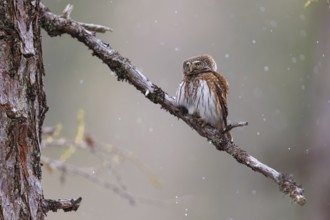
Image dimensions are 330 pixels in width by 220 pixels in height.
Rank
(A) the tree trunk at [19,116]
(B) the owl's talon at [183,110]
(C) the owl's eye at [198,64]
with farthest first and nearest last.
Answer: (C) the owl's eye at [198,64], (B) the owl's talon at [183,110], (A) the tree trunk at [19,116]

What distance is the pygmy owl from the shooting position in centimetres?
343

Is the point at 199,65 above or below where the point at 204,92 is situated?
above

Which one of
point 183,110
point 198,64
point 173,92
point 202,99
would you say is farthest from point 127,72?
point 173,92

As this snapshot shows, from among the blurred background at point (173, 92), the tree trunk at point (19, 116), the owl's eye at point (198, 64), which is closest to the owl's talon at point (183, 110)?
the tree trunk at point (19, 116)

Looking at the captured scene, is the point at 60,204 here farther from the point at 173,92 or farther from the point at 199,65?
the point at 173,92

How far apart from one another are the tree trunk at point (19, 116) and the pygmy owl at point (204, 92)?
0.72 m

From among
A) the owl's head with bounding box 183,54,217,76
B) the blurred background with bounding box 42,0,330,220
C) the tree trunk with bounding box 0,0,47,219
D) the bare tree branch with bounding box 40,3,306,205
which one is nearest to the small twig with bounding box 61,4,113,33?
the bare tree branch with bounding box 40,3,306,205

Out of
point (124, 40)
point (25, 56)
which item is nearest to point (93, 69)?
point (124, 40)

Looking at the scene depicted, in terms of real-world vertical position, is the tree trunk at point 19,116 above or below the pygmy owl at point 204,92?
below

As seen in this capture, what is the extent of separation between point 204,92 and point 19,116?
4.16ft

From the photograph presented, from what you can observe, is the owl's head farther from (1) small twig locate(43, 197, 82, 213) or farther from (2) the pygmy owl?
(1) small twig locate(43, 197, 82, 213)

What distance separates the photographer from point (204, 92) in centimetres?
378

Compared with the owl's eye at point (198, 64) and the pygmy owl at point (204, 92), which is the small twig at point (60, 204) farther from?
the owl's eye at point (198, 64)

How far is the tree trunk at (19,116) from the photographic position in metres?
2.70
